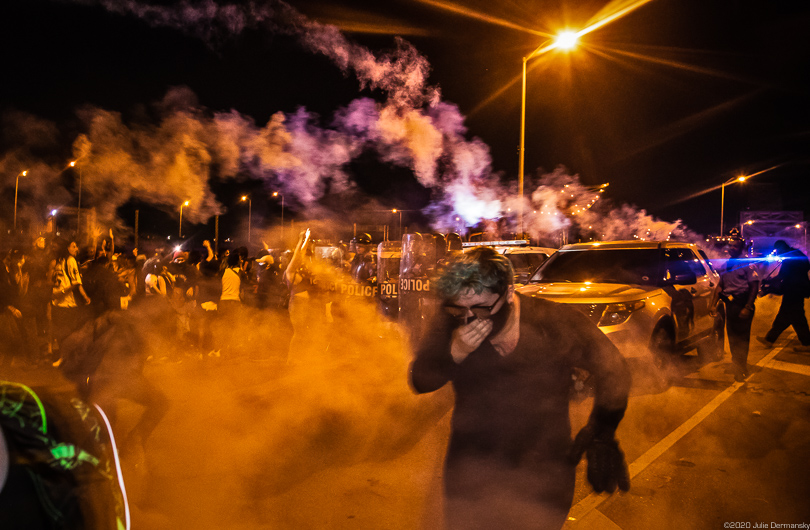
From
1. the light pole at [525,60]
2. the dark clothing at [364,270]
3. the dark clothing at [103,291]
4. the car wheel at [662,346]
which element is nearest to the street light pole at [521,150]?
the light pole at [525,60]

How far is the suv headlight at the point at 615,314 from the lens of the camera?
5934 mm

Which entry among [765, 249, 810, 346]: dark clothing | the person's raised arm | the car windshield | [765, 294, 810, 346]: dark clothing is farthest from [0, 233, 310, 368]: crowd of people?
[765, 294, 810, 346]: dark clothing

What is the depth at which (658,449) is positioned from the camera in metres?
4.59

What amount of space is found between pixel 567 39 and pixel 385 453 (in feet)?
34.5

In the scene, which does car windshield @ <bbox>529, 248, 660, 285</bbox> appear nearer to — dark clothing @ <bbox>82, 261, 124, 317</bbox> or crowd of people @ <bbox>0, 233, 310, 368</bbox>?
crowd of people @ <bbox>0, 233, 310, 368</bbox>

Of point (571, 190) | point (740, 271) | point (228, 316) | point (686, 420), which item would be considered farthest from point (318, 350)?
point (571, 190)

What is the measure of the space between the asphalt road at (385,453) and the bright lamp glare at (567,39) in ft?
25.4

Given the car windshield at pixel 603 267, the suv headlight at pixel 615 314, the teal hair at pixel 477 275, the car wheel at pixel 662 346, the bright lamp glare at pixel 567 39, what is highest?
the bright lamp glare at pixel 567 39

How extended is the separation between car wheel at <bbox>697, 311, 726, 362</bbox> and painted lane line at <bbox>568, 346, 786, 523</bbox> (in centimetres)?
155

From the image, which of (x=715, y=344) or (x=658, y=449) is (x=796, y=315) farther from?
(x=658, y=449)

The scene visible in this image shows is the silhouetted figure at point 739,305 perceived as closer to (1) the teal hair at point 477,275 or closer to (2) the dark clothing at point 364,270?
(2) the dark clothing at point 364,270

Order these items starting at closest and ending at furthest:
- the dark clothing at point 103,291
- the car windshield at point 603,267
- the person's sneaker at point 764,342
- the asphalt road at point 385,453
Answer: the asphalt road at point 385,453, the dark clothing at point 103,291, the car windshield at point 603,267, the person's sneaker at point 764,342

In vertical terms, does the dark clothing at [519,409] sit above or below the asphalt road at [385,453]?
above

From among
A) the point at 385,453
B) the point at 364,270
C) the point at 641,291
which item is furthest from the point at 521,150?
the point at 385,453
